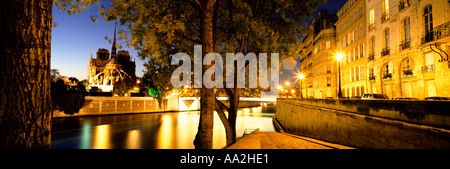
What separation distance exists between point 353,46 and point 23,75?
38.2 metres

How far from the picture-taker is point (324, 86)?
43625 mm

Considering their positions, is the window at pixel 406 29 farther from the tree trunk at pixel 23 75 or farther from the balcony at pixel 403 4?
the tree trunk at pixel 23 75

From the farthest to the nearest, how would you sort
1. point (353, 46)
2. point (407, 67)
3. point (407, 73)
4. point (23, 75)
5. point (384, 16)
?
point (353, 46) < point (384, 16) < point (407, 67) < point (407, 73) < point (23, 75)

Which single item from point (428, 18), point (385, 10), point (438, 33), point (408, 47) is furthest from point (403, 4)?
point (438, 33)

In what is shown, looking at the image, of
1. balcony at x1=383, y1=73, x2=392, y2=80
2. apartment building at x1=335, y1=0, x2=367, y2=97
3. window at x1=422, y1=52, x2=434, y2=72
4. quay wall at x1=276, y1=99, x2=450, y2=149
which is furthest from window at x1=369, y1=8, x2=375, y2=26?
quay wall at x1=276, y1=99, x2=450, y2=149

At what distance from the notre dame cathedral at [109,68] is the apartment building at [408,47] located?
8394cm

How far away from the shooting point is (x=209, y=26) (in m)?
6.41

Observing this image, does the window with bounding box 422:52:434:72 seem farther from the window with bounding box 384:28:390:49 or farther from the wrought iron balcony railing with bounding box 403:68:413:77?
the window with bounding box 384:28:390:49

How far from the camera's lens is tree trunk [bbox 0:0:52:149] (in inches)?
100

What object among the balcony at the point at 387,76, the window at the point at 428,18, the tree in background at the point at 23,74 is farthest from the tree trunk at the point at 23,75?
the balcony at the point at 387,76

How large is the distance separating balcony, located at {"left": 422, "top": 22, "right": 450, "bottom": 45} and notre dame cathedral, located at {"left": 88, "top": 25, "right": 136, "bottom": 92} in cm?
8829

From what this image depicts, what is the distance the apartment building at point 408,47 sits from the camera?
16.8 meters

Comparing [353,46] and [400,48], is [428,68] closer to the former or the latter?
[400,48]
